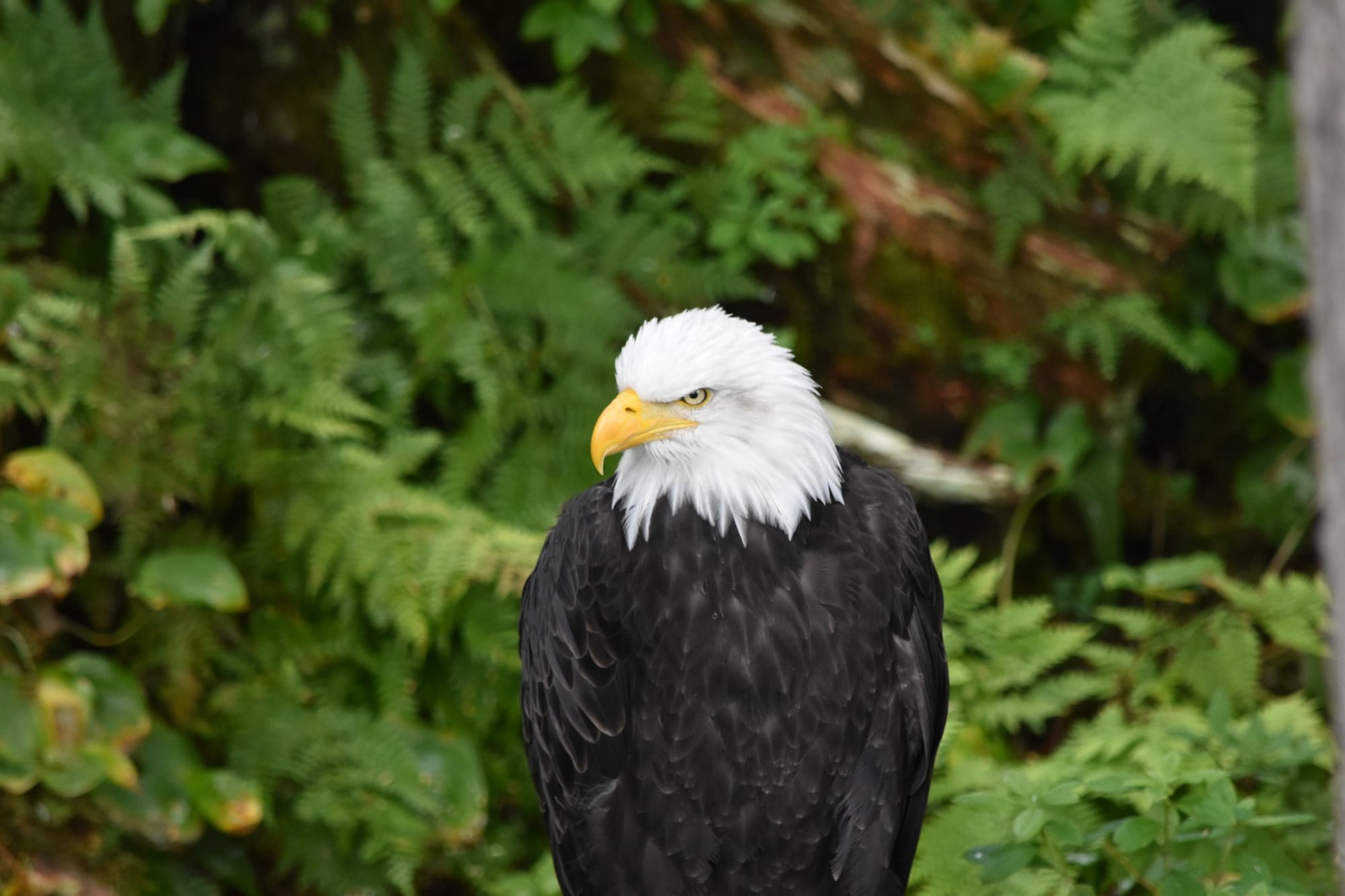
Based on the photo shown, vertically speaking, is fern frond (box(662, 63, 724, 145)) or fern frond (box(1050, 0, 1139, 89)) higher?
fern frond (box(1050, 0, 1139, 89))

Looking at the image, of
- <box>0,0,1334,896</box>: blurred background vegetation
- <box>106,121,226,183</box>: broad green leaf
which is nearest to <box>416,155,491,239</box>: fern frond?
<box>0,0,1334,896</box>: blurred background vegetation

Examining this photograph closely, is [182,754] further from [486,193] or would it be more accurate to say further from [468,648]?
[486,193]

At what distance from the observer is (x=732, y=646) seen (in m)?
3.21

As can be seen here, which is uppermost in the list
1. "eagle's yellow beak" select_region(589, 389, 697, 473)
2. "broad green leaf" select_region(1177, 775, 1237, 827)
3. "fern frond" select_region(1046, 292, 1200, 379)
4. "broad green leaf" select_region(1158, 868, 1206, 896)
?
"eagle's yellow beak" select_region(589, 389, 697, 473)

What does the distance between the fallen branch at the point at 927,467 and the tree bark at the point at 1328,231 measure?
11.2 feet

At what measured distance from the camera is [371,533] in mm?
4660

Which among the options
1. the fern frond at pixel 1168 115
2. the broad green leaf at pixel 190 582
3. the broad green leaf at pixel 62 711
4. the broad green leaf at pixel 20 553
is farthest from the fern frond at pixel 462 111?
the broad green leaf at pixel 62 711

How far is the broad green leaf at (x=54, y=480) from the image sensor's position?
4223mm

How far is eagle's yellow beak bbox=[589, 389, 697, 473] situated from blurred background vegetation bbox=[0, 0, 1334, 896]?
127 centimetres

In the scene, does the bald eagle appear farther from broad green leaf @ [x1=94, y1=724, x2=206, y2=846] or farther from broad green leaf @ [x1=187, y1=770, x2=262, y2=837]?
broad green leaf @ [x1=94, y1=724, x2=206, y2=846]

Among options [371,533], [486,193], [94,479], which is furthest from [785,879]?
[486,193]

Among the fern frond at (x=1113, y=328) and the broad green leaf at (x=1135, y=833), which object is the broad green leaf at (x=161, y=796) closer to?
the broad green leaf at (x=1135, y=833)

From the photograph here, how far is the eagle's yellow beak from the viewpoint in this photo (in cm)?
310

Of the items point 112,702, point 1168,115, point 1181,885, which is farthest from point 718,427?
point 1168,115
